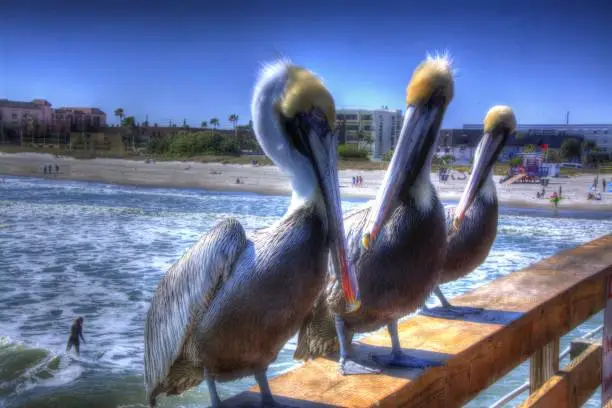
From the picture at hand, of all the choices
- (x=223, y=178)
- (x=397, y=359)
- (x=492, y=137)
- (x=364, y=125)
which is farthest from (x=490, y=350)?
(x=223, y=178)

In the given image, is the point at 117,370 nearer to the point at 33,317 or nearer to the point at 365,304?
the point at 33,317

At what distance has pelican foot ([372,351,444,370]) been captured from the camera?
59.3 inches

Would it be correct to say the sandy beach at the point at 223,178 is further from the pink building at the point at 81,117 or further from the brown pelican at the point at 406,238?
the brown pelican at the point at 406,238

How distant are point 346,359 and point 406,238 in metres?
0.39

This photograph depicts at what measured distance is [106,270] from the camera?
45.2 ft

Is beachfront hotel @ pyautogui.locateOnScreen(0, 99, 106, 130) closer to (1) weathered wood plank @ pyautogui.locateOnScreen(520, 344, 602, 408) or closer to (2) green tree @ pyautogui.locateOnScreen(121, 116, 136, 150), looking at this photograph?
(2) green tree @ pyautogui.locateOnScreen(121, 116, 136, 150)

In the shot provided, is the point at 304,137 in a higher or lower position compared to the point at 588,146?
lower

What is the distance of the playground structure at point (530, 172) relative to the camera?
31.1 metres

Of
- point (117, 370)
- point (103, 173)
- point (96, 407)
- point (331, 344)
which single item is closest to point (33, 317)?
point (117, 370)

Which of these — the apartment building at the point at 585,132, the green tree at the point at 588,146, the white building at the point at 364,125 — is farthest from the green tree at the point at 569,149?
the white building at the point at 364,125

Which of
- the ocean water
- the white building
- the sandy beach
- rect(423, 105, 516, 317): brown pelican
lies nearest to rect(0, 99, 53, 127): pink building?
the sandy beach

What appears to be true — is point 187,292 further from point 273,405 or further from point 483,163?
point 483,163

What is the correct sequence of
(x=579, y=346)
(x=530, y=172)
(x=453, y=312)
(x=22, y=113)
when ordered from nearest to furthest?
1. (x=453, y=312)
2. (x=579, y=346)
3. (x=530, y=172)
4. (x=22, y=113)

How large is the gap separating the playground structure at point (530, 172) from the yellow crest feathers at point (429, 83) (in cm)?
2988
